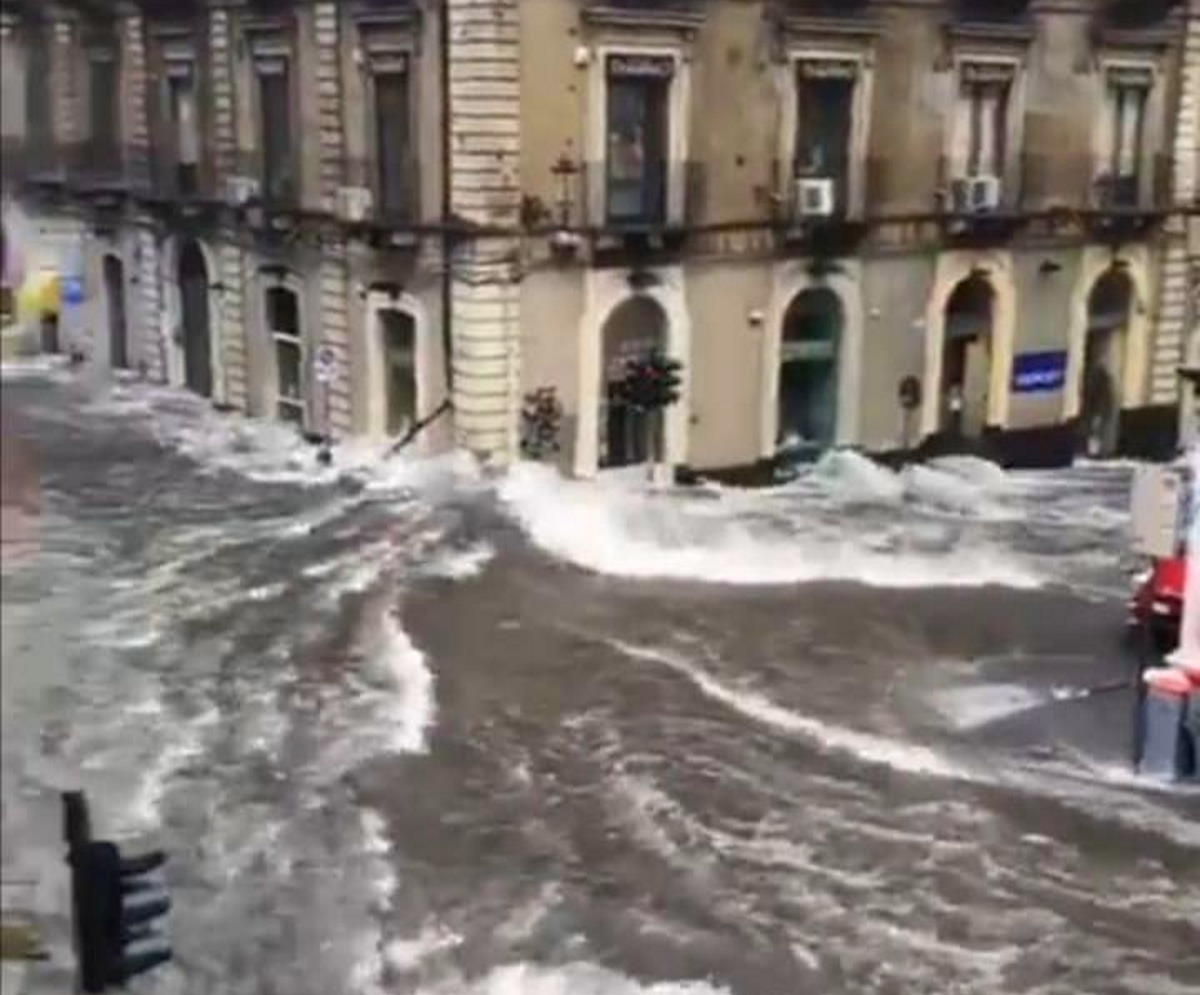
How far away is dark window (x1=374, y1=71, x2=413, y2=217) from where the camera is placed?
15757 mm

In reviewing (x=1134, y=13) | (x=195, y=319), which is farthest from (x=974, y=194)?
(x=195, y=319)

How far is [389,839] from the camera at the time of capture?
8.41 metres

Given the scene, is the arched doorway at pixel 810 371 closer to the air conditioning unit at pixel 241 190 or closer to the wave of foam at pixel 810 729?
the air conditioning unit at pixel 241 190

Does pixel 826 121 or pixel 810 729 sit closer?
pixel 810 729

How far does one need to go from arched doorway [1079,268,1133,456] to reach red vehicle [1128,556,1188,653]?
7.62 m

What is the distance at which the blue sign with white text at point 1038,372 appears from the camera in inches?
739

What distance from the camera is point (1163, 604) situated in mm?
11656

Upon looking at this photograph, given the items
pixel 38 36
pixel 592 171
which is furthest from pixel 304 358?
pixel 38 36

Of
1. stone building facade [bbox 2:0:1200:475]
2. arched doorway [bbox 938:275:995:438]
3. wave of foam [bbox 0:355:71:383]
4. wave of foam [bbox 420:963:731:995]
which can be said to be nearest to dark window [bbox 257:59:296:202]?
stone building facade [bbox 2:0:1200:475]

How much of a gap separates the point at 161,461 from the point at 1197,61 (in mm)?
11685

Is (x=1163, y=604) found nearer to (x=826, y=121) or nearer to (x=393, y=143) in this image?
(x=826, y=121)

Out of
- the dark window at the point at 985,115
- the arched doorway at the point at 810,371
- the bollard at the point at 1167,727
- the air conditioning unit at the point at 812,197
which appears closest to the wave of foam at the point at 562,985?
the bollard at the point at 1167,727

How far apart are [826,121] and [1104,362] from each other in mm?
4946

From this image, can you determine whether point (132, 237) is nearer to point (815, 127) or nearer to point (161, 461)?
point (161, 461)
